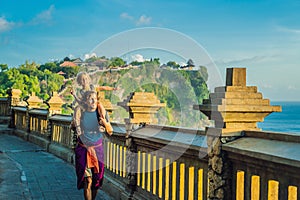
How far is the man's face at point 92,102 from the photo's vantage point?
18.8 feet

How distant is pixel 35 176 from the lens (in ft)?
31.3

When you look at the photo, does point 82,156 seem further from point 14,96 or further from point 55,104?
point 14,96

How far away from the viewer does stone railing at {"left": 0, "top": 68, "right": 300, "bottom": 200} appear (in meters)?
3.30

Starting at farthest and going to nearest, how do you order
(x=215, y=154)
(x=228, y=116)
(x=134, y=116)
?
(x=134, y=116) < (x=215, y=154) < (x=228, y=116)

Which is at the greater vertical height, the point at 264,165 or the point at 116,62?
the point at 116,62

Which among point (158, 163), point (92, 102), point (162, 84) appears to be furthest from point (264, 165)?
point (162, 84)

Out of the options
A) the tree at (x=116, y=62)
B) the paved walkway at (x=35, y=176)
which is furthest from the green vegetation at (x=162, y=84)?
the paved walkway at (x=35, y=176)

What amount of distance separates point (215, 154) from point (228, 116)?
0.41m

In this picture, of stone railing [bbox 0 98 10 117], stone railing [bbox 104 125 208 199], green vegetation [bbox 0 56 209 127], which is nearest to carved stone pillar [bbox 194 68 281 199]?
stone railing [bbox 104 125 208 199]

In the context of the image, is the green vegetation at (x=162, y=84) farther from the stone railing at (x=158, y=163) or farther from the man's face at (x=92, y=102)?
the man's face at (x=92, y=102)

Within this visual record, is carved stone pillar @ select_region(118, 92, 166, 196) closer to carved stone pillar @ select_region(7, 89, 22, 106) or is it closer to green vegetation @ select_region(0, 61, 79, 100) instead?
carved stone pillar @ select_region(7, 89, 22, 106)

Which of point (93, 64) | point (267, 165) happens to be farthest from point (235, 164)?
point (93, 64)

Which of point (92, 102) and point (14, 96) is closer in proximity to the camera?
point (92, 102)

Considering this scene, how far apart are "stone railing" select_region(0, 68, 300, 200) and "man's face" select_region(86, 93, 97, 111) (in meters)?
0.83
